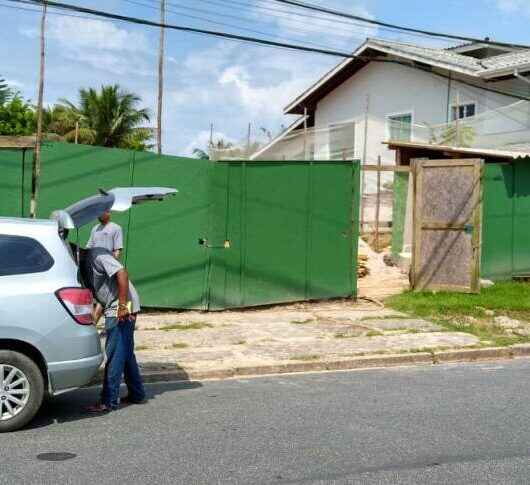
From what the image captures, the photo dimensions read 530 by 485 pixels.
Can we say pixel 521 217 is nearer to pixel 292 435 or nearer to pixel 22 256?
pixel 292 435

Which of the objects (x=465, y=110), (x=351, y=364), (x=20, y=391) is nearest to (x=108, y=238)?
(x=351, y=364)

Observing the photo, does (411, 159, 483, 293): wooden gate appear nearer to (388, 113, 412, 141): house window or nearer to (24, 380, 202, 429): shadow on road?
(388, 113, 412, 141): house window

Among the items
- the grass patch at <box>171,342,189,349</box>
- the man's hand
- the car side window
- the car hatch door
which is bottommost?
the grass patch at <box>171,342,189,349</box>

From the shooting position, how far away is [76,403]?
7457 millimetres

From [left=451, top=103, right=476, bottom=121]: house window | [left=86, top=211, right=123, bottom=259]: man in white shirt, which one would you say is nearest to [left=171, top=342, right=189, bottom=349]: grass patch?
[left=86, top=211, right=123, bottom=259]: man in white shirt

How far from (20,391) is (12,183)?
5.30m

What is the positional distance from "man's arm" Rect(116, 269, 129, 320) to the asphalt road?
2.85 ft

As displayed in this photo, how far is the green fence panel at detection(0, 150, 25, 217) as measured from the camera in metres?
11.0

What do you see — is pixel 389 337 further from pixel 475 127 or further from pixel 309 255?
pixel 475 127

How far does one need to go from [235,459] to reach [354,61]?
22541 millimetres

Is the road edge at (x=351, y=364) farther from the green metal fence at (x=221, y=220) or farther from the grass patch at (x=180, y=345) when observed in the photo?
the green metal fence at (x=221, y=220)

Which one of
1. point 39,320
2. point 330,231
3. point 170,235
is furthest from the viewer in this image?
point 330,231

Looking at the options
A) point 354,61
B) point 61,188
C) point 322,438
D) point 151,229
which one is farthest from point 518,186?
point 354,61

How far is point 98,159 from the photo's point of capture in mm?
11477
